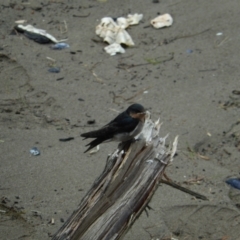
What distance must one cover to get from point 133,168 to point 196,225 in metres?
0.98

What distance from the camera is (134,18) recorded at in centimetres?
724

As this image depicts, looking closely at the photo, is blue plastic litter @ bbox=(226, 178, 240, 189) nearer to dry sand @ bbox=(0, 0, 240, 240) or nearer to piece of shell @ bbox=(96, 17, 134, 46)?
dry sand @ bbox=(0, 0, 240, 240)

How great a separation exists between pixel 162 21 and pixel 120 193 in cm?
355

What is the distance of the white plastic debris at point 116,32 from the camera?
6823mm

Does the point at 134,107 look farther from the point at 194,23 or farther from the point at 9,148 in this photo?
the point at 194,23

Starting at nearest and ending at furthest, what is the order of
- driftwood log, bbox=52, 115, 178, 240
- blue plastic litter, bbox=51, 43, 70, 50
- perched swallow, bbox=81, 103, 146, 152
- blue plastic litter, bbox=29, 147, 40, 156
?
1. driftwood log, bbox=52, 115, 178, 240
2. perched swallow, bbox=81, 103, 146, 152
3. blue plastic litter, bbox=29, 147, 40, 156
4. blue plastic litter, bbox=51, 43, 70, 50

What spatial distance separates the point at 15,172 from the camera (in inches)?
203

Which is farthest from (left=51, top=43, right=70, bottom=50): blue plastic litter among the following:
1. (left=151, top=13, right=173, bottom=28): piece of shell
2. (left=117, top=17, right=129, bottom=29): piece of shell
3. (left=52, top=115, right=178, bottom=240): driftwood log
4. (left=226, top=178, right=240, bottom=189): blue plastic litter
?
(left=52, top=115, right=178, bottom=240): driftwood log

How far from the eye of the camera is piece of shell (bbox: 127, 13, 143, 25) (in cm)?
720

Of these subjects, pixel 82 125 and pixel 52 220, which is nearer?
pixel 52 220

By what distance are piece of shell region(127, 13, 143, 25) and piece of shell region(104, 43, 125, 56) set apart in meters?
0.46

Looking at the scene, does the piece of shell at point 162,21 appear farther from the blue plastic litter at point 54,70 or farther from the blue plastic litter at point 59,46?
the blue plastic litter at point 54,70

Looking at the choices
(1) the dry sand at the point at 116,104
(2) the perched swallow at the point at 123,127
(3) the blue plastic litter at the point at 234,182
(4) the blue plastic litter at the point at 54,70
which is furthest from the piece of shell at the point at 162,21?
(2) the perched swallow at the point at 123,127

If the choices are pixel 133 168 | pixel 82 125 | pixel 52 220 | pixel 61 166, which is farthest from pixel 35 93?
pixel 133 168
